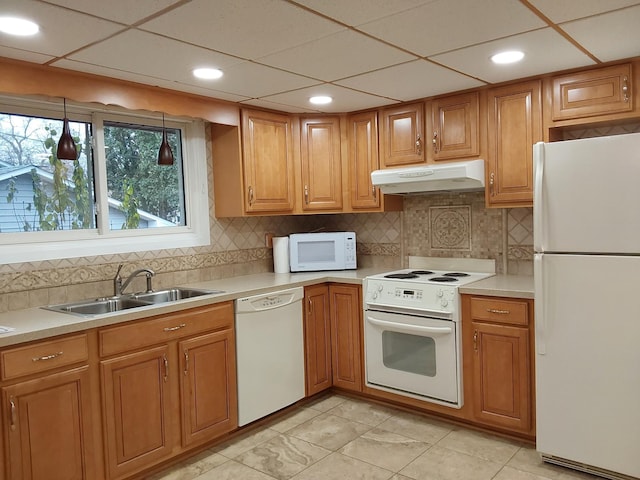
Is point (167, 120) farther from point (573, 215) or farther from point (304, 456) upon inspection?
point (573, 215)

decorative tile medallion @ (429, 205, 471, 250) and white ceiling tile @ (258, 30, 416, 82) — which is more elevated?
white ceiling tile @ (258, 30, 416, 82)

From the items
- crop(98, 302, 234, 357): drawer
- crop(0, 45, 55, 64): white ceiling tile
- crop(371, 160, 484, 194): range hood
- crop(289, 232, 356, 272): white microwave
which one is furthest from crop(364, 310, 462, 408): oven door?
crop(0, 45, 55, 64): white ceiling tile

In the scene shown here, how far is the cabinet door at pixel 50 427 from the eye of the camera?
2.15m

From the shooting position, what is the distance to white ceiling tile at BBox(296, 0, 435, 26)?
1889mm

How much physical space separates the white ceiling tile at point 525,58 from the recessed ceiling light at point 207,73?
3.70 feet

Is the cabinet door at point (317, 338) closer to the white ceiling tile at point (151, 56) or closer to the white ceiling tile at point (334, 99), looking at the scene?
the white ceiling tile at point (334, 99)

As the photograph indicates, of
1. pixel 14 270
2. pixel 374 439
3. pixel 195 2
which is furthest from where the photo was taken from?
pixel 374 439

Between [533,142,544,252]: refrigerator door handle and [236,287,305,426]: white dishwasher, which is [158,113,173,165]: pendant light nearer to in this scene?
[236,287,305,426]: white dishwasher

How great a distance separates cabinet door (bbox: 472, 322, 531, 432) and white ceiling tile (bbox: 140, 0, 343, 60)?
1.90 metres

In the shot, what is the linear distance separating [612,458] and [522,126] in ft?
6.08

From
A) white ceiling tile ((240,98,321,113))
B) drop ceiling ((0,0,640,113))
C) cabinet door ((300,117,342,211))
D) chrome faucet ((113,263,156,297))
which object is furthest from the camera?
cabinet door ((300,117,342,211))

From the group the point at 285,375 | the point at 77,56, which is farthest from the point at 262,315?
the point at 77,56

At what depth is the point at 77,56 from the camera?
2389 mm

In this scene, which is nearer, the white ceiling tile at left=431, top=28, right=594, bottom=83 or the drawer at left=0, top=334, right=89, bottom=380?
the drawer at left=0, top=334, right=89, bottom=380
